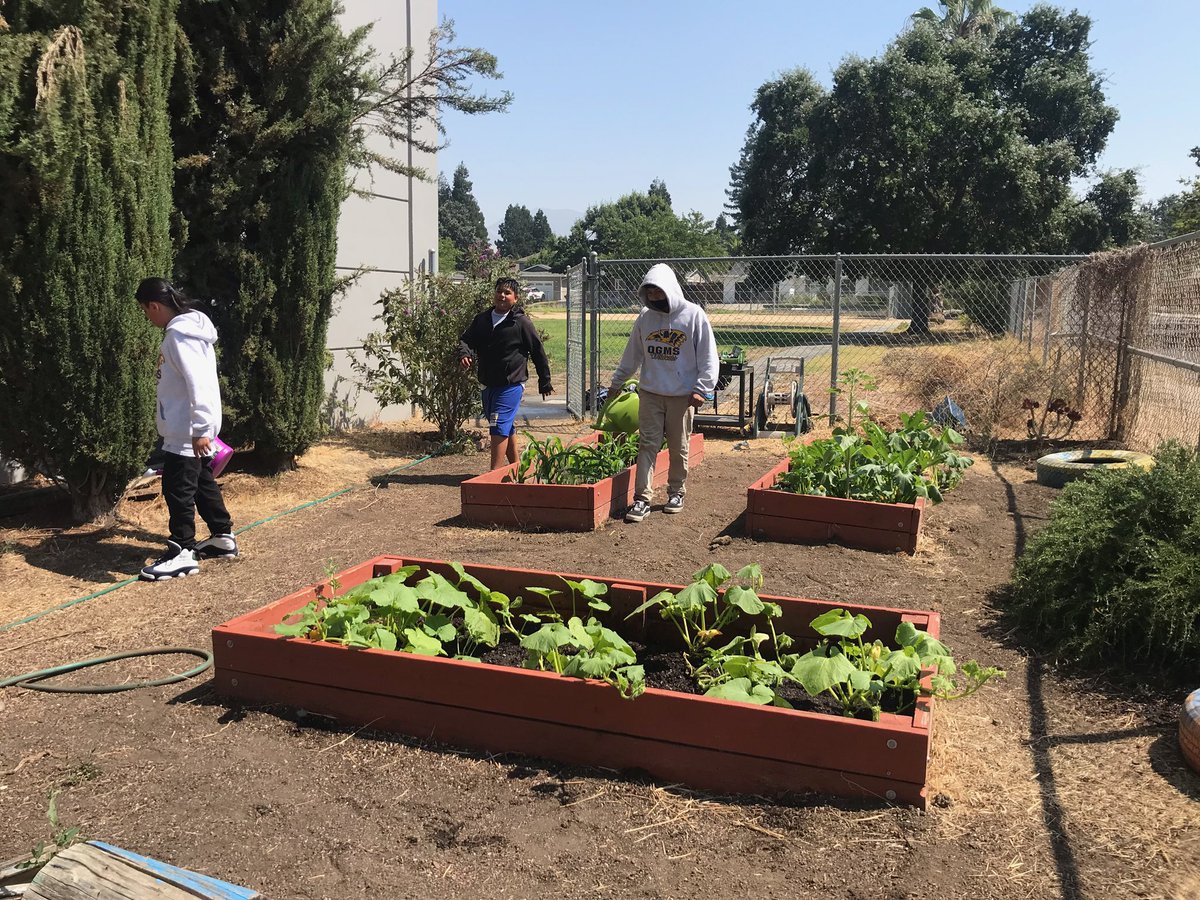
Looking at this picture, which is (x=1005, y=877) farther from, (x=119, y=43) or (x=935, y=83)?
(x=935, y=83)

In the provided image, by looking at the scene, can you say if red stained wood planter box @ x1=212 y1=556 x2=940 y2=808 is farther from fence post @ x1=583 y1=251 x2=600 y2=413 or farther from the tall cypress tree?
fence post @ x1=583 y1=251 x2=600 y2=413

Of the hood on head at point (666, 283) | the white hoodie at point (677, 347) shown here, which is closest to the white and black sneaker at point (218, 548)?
the white hoodie at point (677, 347)

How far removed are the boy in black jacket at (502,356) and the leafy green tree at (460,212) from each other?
11654cm

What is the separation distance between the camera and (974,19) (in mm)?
37844

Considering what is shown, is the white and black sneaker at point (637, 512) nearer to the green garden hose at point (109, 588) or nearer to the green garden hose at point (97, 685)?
the green garden hose at point (109, 588)

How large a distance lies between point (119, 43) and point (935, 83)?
1151 inches

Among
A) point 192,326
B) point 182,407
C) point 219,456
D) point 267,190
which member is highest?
point 267,190

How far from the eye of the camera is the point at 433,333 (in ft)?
32.6

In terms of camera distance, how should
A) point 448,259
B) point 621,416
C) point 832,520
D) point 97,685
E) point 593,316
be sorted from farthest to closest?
point 448,259 → point 593,316 → point 621,416 → point 832,520 → point 97,685

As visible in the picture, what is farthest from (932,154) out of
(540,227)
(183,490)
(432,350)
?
(540,227)

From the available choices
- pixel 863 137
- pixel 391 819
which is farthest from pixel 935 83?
pixel 391 819

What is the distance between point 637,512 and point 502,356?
1.84 meters

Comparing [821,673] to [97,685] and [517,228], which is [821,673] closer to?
[97,685]

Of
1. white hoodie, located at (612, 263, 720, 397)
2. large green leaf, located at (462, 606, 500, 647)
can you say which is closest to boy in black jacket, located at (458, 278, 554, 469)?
white hoodie, located at (612, 263, 720, 397)
